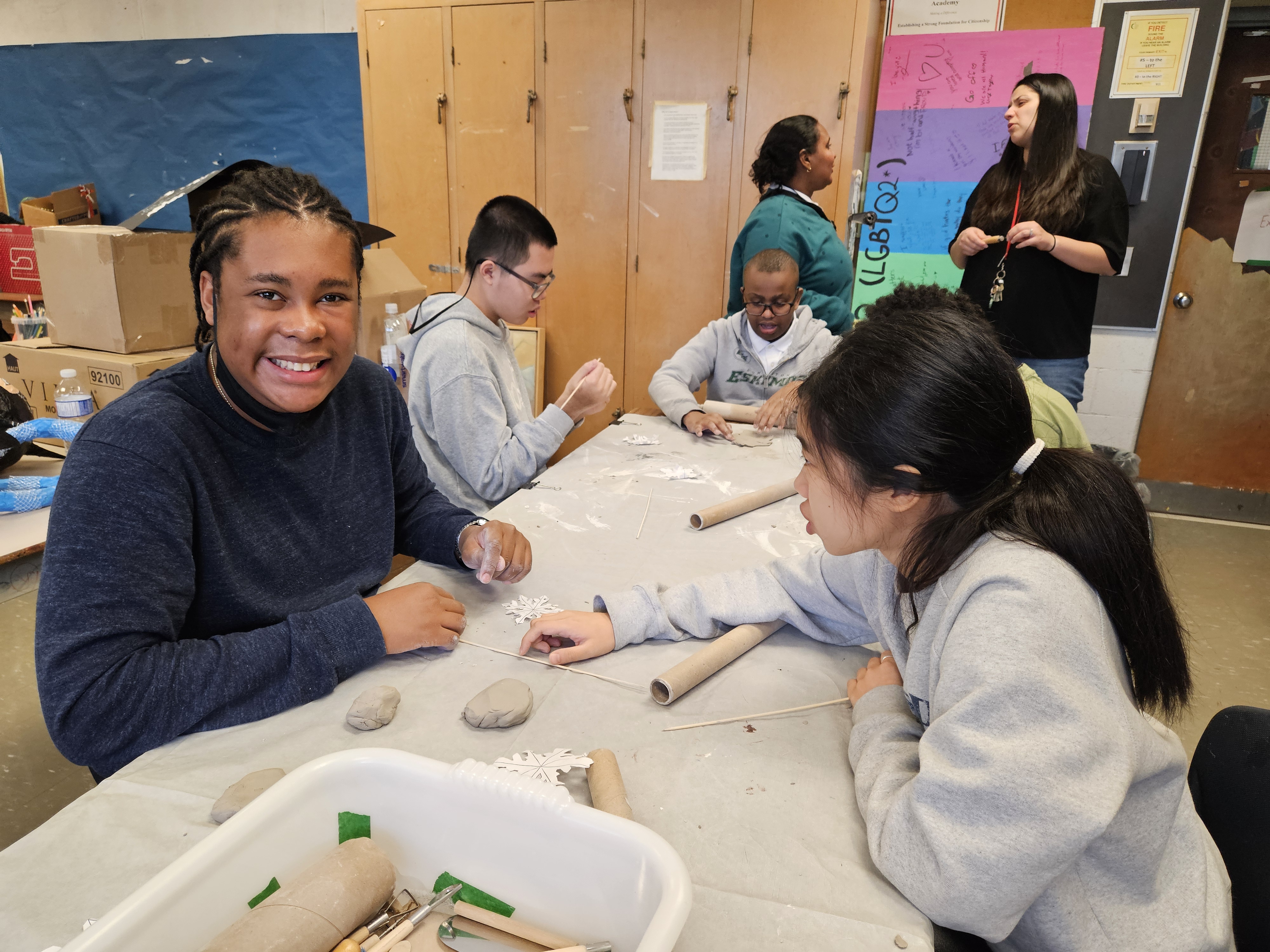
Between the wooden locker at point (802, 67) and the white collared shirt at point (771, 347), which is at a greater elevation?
the wooden locker at point (802, 67)

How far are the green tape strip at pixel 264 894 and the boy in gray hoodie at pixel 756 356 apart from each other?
80.8 inches

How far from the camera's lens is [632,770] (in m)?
0.95

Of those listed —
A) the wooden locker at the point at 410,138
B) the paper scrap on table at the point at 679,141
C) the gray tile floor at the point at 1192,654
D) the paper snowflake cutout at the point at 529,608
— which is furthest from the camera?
the wooden locker at the point at 410,138

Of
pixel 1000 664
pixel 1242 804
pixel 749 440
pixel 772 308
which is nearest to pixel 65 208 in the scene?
pixel 772 308

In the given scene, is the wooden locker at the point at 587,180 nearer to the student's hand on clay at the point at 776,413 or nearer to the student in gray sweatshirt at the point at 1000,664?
the student's hand on clay at the point at 776,413

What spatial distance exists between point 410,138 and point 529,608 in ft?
12.4

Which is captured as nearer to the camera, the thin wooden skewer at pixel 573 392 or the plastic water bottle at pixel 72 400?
the thin wooden skewer at pixel 573 392

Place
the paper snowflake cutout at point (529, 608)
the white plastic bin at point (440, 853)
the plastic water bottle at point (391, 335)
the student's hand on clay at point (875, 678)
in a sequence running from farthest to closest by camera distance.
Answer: the plastic water bottle at point (391, 335) < the paper snowflake cutout at point (529, 608) < the student's hand on clay at point (875, 678) < the white plastic bin at point (440, 853)

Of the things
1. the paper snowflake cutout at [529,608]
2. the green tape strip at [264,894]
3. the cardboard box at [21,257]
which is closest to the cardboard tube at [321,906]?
the green tape strip at [264,894]

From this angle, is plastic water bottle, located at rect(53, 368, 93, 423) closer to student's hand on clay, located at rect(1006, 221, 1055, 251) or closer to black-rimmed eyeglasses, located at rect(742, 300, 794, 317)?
black-rimmed eyeglasses, located at rect(742, 300, 794, 317)

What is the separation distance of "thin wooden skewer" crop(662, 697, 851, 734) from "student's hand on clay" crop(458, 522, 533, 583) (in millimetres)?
494

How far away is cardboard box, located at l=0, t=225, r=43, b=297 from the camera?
5.12m

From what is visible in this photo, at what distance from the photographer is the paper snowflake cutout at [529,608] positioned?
4.39 ft

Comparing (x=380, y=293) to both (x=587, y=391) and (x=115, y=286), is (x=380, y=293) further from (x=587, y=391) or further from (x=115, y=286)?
(x=587, y=391)
